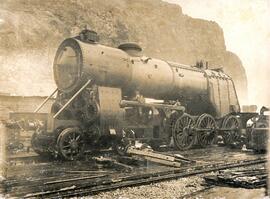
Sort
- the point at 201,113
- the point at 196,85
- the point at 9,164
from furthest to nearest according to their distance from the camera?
1. the point at 201,113
2. the point at 196,85
3. the point at 9,164

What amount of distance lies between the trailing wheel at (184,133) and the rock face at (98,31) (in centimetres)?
2018

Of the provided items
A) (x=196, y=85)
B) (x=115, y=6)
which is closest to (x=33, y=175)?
(x=196, y=85)

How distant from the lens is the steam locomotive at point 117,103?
8898mm

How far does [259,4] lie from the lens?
8.92m

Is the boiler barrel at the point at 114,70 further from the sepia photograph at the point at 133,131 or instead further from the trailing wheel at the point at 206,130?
the trailing wheel at the point at 206,130

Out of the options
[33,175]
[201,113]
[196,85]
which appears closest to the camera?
[33,175]

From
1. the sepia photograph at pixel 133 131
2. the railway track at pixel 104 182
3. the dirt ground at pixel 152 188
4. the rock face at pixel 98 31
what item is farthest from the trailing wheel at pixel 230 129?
the rock face at pixel 98 31

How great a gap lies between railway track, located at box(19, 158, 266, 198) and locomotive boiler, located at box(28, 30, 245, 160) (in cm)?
264

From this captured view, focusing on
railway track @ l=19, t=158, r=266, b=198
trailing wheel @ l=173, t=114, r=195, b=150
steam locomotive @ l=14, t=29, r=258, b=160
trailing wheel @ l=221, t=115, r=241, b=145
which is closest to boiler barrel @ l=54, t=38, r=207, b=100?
steam locomotive @ l=14, t=29, r=258, b=160

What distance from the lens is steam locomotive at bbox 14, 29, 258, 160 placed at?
890 centimetres

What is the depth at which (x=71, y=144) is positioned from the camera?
859cm

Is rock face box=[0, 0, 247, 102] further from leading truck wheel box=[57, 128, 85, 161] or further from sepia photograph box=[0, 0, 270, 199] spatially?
leading truck wheel box=[57, 128, 85, 161]

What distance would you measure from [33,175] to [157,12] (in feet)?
180

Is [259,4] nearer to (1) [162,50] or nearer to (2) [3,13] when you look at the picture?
(2) [3,13]
